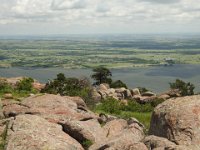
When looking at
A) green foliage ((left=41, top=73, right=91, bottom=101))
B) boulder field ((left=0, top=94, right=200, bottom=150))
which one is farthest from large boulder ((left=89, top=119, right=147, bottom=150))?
green foliage ((left=41, top=73, right=91, bottom=101))

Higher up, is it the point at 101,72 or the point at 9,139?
the point at 9,139

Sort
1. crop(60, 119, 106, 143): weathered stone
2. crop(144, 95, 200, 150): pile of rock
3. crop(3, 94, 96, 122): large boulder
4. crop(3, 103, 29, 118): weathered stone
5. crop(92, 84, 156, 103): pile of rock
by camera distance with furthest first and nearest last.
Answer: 1. crop(92, 84, 156, 103): pile of rock
2. crop(3, 103, 29, 118): weathered stone
3. crop(3, 94, 96, 122): large boulder
4. crop(60, 119, 106, 143): weathered stone
5. crop(144, 95, 200, 150): pile of rock

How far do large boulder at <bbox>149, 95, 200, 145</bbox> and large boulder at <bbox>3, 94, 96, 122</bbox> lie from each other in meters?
7.72

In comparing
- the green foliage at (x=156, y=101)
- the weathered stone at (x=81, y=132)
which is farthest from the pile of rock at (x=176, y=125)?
the green foliage at (x=156, y=101)

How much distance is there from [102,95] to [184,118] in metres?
56.5

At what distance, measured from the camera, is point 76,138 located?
75.5 feet

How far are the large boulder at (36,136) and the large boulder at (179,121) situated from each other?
5.06m

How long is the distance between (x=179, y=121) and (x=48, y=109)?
43.5 ft

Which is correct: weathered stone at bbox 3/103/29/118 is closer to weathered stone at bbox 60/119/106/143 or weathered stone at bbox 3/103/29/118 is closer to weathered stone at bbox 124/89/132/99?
weathered stone at bbox 60/119/106/143

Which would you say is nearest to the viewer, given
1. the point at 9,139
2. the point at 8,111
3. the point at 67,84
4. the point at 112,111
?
the point at 9,139

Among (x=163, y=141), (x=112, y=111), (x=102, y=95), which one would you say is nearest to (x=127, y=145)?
(x=163, y=141)

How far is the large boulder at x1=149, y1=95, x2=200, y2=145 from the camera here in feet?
65.8

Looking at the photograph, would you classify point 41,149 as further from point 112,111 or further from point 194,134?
point 112,111

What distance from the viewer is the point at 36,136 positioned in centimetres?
1973
